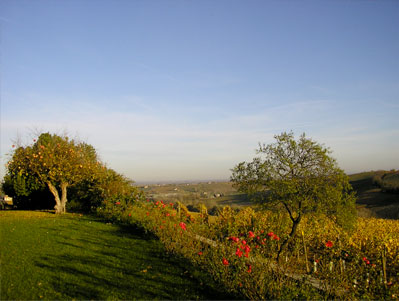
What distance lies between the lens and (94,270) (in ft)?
20.6

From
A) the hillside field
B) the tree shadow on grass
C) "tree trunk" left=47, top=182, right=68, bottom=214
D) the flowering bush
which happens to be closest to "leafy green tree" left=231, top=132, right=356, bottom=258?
the flowering bush

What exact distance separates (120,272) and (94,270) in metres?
0.65

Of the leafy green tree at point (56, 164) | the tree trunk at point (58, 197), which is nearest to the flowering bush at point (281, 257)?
the leafy green tree at point (56, 164)

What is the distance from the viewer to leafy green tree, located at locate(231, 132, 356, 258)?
7777 millimetres

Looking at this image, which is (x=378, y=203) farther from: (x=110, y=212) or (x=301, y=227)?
(x=110, y=212)

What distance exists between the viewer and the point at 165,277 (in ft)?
19.5

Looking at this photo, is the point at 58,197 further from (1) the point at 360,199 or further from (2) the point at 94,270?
(1) the point at 360,199

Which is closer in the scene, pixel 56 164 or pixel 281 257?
pixel 281 257

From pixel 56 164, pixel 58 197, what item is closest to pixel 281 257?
pixel 56 164

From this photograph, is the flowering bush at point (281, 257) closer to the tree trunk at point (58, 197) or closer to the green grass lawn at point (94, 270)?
the green grass lawn at point (94, 270)

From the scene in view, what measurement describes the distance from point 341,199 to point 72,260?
810cm

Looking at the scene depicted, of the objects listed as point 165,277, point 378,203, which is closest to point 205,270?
point 165,277

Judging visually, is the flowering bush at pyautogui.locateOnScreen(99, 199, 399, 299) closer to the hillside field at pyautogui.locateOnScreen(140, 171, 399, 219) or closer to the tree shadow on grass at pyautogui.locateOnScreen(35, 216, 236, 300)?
the tree shadow on grass at pyautogui.locateOnScreen(35, 216, 236, 300)

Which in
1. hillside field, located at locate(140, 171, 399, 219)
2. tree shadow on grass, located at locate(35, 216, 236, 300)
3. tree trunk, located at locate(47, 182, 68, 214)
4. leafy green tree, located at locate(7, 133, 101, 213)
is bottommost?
hillside field, located at locate(140, 171, 399, 219)
